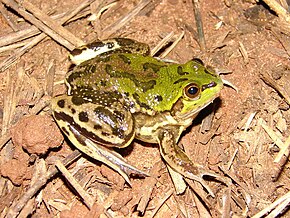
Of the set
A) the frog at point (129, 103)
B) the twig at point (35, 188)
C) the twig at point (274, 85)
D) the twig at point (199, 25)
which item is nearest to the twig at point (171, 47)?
the twig at point (199, 25)

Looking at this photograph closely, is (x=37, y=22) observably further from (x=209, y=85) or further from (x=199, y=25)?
(x=209, y=85)

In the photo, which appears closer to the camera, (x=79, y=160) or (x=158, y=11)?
(x=79, y=160)

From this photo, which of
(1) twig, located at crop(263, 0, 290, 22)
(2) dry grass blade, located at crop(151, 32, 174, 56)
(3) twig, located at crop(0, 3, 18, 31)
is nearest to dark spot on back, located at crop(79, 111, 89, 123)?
(2) dry grass blade, located at crop(151, 32, 174, 56)

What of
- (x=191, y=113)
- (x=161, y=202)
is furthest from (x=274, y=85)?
(x=161, y=202)

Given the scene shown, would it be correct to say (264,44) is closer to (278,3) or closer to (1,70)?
(278,3)

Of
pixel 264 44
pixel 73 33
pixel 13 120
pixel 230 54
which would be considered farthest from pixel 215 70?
pixel 13 120

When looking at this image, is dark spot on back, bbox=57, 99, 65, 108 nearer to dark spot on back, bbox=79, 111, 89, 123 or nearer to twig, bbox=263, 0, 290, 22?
dark spot on back, bbox=79, 111, 89, 123
